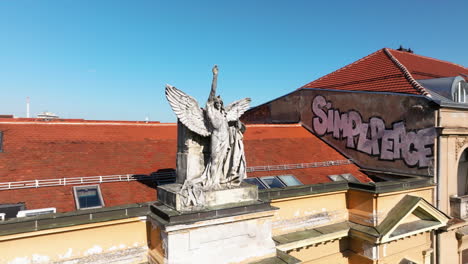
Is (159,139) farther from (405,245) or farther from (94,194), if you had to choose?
(405,245)

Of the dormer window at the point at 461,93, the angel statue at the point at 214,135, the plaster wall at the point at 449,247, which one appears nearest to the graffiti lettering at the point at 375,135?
the dormer window at the point at 461,93

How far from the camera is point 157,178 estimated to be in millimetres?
12109

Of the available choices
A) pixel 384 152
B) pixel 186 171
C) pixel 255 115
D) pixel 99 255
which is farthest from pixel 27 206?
pixel 255 115

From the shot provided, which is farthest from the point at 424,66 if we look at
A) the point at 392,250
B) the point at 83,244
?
the point at 83,244

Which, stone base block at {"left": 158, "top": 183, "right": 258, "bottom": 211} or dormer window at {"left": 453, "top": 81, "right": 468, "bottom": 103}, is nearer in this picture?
stone base block at {"left": 158, "top": 183, "right": 258, "bottom": 211}

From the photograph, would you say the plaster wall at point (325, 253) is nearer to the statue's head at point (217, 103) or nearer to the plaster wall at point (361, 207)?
the plaster wall at point (361, 207)

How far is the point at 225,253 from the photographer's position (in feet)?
27.7

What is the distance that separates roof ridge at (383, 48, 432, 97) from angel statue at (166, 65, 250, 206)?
10874 millimetres

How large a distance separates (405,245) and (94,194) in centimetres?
1262

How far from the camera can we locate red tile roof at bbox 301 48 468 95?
17.0 metres

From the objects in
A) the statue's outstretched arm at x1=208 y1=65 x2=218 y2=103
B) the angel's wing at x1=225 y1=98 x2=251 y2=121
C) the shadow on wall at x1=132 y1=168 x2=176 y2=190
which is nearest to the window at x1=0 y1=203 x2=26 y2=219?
the shadow on wall at x1=132 y1=168 x2=176 y2=190

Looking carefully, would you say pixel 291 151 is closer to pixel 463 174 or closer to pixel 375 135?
pixel 375 135

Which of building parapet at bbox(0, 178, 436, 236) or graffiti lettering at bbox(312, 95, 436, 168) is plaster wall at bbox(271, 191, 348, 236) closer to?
building parapet at bbox(0, 178, 436, 236)

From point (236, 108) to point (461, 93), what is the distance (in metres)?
13.4
